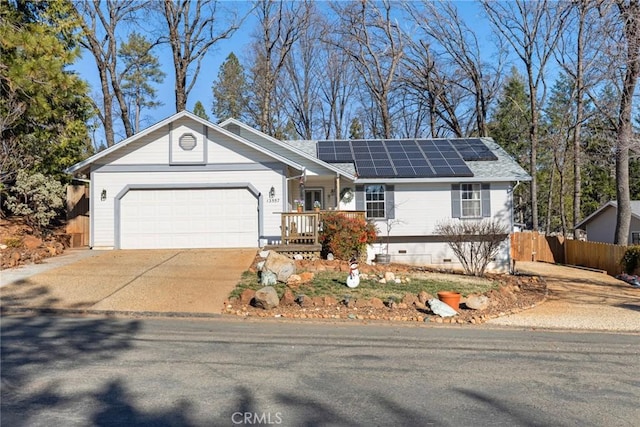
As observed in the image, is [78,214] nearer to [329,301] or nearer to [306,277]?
[306,277]

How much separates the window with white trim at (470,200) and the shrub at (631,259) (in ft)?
19.3

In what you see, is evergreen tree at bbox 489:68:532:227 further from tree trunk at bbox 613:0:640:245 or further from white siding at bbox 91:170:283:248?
white siding at bbox 91:170:283:248

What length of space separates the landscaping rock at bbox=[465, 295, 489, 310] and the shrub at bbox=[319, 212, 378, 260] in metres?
5.39

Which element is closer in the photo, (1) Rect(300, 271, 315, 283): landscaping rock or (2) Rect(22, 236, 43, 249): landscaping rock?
(1) Rect(300, 271, 315, 283): landscaping rock

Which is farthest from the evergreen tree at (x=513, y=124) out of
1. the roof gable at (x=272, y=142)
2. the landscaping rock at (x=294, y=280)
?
the landscaping rock at (x=294, y=280)

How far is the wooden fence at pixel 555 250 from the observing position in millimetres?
22750

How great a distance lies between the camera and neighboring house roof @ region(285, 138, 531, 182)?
1930 centimetres

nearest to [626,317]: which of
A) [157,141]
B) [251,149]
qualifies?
[251,149]

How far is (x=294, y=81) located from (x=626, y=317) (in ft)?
104

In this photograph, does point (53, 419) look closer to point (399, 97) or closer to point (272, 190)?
point (272, 190)

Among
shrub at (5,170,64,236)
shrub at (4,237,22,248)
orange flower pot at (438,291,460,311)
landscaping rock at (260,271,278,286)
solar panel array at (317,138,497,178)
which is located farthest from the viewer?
solar panel array at (317,138,497,178)

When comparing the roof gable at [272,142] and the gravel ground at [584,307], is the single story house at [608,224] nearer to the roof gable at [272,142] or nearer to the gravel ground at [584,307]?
the gravel ground at [584,307]

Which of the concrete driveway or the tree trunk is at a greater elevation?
the tree trunk

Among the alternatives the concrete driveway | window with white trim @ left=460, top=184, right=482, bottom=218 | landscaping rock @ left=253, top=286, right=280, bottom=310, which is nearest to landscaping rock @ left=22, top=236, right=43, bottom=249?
the concrete driveway
